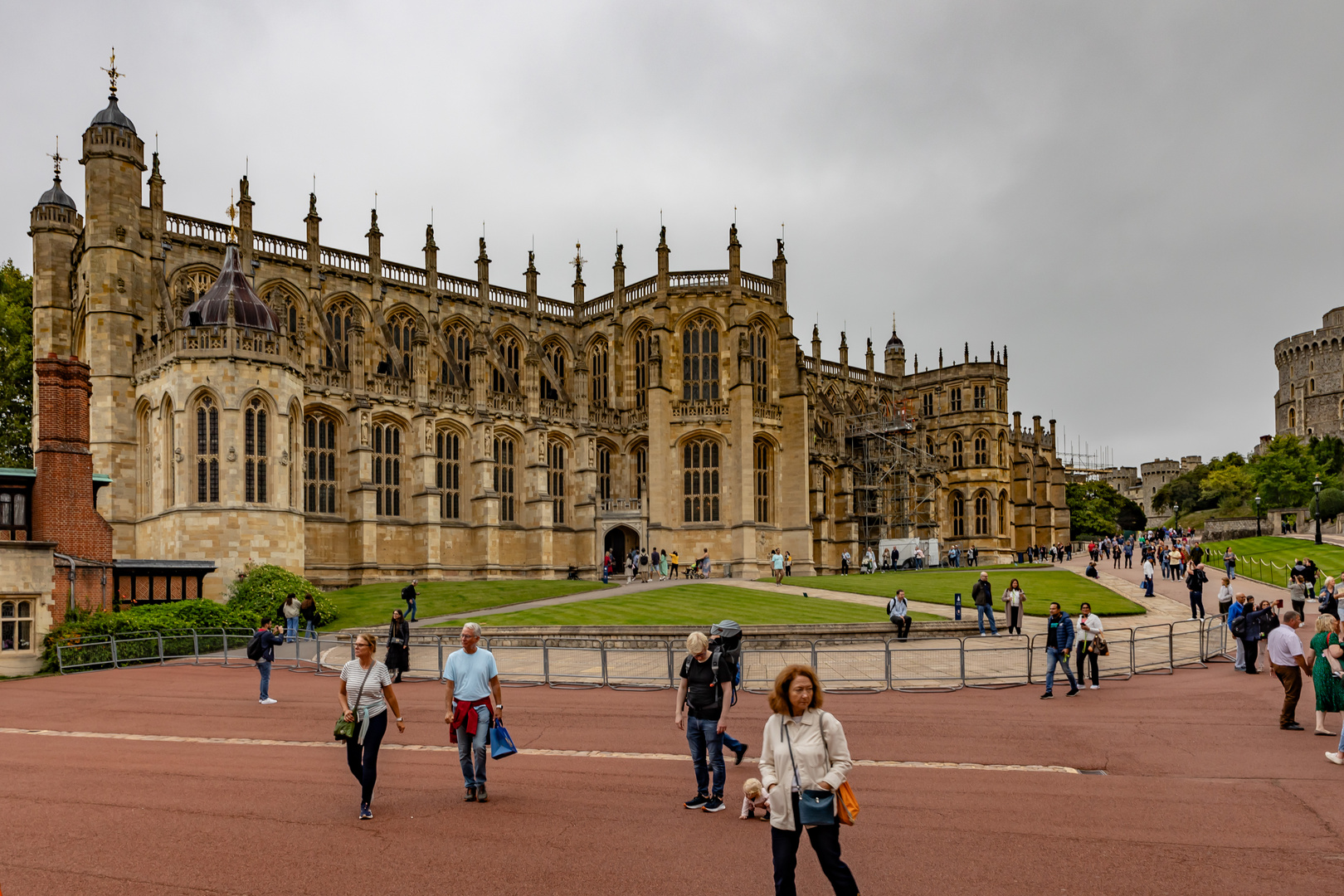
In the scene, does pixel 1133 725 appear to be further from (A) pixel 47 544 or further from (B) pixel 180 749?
(A) pixel 47 544

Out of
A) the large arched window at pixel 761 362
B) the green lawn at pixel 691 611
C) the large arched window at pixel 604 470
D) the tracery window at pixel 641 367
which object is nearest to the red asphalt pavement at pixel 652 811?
the green lawn at pixel 691 611

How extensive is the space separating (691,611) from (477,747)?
20616mm

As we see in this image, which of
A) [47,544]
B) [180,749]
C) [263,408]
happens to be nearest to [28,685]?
[47,544]

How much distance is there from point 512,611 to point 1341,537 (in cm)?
5545

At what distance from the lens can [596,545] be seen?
158 feet

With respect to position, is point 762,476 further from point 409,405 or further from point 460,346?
point 409,405

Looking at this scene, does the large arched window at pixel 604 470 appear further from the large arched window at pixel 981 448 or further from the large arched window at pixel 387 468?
the large arched window at pixel 981 448

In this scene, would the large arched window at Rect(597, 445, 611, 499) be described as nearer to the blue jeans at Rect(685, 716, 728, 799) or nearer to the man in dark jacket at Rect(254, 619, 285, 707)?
the man in dark jacket at Rect(254, 619, 285, 707)

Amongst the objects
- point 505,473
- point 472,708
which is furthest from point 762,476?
point 472,708

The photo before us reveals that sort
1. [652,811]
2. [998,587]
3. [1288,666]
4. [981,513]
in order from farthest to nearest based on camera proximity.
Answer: [981,513], [998,587], [1288,666], [652,811]

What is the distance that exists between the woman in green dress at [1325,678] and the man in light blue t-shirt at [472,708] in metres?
10.2

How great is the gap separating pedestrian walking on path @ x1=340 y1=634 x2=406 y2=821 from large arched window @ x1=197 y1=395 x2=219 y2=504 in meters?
28.7

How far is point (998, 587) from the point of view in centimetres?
3572

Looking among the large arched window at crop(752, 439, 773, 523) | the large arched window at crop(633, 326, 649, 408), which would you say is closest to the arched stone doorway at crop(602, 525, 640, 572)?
the large arched window at crop(752, 439, 773, 523)
